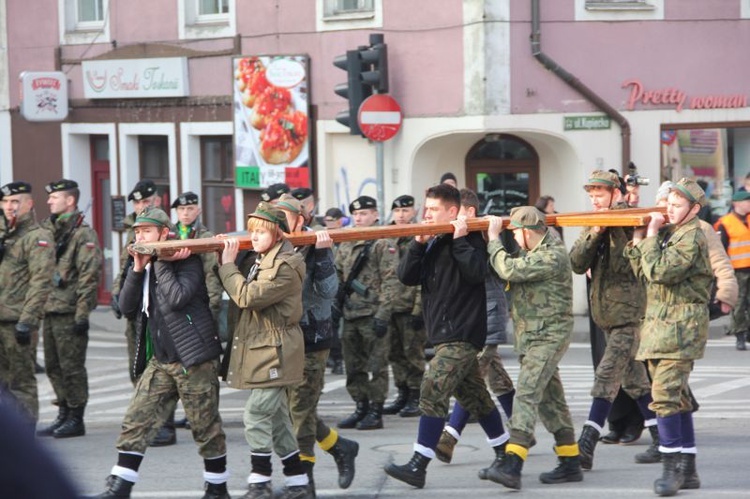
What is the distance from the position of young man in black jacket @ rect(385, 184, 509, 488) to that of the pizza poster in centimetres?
1311

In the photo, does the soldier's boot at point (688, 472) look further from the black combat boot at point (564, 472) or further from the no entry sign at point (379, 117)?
the no entry sign at point (379, 117)

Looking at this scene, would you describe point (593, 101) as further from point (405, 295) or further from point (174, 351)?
point (174, 351)

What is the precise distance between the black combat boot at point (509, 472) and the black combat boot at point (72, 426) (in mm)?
3964

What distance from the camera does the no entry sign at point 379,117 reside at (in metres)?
18.2

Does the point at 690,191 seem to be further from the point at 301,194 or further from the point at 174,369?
the point at 301,194

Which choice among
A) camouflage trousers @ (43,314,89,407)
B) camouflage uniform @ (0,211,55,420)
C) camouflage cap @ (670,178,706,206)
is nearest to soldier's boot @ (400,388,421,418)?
camouflage trousers @ (43,314,89,407)

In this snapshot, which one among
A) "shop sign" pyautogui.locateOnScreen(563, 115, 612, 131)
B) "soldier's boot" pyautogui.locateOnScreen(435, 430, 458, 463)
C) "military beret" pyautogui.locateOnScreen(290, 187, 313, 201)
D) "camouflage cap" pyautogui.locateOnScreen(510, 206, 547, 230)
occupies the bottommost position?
"soldier's boot" pyautogui.locateOnScreen(435, 430, 458, 463)

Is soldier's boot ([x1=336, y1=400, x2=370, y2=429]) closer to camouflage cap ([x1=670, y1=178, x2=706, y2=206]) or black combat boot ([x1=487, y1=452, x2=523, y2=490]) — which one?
black combat boot ([x1=487, y1=452, x2=523, y2=490])

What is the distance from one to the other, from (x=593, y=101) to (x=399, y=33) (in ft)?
9.88

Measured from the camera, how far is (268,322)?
23.8ft

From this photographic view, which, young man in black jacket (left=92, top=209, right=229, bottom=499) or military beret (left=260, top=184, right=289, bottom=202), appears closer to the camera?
young man in black jacket (left=92, top=209, right=229, bottom=499)

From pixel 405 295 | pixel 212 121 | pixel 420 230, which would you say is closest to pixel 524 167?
pixel 212 121

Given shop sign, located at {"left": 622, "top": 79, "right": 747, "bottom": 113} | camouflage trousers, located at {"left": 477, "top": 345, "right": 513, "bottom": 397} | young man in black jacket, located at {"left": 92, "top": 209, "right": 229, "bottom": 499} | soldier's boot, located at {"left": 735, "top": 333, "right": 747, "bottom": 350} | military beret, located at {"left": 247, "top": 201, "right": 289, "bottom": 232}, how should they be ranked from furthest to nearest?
1. shop sign, located at {"left": 622, "top": 79, "right": 747, "bottom": 113}
2. soldier's boot, located at {"left": 735, "top": 333, "right": 747, "bottom": 350}
3. camouflage trousers, located at {"left": 477, "top": 345, "right": 513, "bottom": 397}
4. young man in black jacket, located at {"left": 92, "top": 209, "right": 229, "bottom": 499}
5. military beret, located at {"left": 247, "top": 201, "right": 289, "bottom": 232}

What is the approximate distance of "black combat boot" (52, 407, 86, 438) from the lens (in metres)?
10.3
